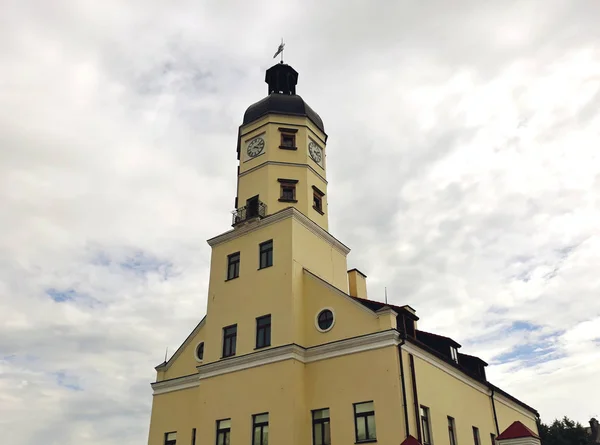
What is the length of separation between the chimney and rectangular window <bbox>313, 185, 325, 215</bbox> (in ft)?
14.9

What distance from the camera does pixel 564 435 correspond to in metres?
54.0

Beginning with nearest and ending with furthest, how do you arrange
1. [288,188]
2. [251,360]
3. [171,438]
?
1. [251,360]
2. [171,438]
3. [288,188]

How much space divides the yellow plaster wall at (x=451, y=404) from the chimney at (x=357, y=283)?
23.1 feet

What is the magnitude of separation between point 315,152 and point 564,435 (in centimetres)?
4224

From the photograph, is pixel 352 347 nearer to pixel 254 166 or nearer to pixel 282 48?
pixel 254 166

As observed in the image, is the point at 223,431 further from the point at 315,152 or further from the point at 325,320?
the point at 315,152

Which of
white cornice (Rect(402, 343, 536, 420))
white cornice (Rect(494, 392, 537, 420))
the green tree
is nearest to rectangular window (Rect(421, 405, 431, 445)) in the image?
white cornice (Rect(402, 343, 536, 420))

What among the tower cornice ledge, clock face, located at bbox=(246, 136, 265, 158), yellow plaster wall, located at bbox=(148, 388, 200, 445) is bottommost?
yellow plaster wall, located at bbox=(148, 388, 200, 445)

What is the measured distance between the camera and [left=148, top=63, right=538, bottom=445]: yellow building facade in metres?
23.3

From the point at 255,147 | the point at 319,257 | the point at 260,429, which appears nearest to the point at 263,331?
the point at 260,429

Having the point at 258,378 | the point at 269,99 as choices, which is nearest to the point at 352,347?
the point at 258,378

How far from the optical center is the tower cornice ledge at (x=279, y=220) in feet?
92.1

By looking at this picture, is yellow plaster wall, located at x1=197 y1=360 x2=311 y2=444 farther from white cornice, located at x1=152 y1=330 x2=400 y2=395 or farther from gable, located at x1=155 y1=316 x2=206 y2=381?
gable, located at x1=155 y1=316 x2=206 y2=381

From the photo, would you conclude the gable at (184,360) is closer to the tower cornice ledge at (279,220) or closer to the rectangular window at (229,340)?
the rectangular window at (229,340)
